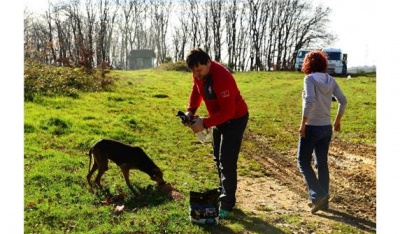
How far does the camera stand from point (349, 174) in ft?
25.3

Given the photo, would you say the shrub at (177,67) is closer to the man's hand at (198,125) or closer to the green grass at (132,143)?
the green grass at (132,143)

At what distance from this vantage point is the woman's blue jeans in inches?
215

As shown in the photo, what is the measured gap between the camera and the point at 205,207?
4.95 metres

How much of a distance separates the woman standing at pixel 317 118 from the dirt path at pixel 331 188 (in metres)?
0.34

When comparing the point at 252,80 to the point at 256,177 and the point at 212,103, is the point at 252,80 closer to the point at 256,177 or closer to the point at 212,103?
the point at 256,177

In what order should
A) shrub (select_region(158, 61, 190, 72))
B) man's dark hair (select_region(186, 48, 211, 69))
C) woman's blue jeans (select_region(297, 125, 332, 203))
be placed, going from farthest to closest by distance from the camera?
shrub (select_region(158, 61, 190, 72)), woman's blue jeans (select_region(297, 125, 332, 203)), man's dark hair (select_region(186, 48, 211, 69))

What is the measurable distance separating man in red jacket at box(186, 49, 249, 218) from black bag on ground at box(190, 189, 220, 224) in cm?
35

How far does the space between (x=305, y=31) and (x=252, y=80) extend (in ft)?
85.5

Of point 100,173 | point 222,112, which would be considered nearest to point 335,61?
point 100,173

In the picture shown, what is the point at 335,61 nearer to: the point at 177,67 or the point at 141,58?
Result: the point at 177,67

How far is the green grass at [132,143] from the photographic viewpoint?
516 cm

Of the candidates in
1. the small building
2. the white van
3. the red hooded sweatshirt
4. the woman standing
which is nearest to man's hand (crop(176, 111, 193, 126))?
the red hooded sweatshirt

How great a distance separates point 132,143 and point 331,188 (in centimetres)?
472

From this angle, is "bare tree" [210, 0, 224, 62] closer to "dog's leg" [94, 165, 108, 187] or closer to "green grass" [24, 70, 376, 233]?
"green grass" [24, 70, 376, 233]
